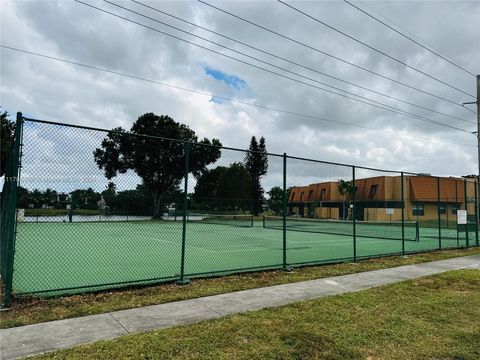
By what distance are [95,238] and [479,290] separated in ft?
42.5

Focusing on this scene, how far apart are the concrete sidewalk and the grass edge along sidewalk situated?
0.26m

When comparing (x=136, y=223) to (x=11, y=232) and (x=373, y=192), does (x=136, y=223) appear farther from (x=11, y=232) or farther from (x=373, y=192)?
(x=373, y=192)

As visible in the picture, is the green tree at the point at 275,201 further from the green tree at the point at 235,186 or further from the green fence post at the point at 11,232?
the green fence post at the point at 11,232

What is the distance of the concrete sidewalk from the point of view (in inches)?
179

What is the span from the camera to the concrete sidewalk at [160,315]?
4.55 metres

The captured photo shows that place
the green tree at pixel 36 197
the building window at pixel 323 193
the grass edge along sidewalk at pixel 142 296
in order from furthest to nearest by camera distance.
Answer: the building window at pixel 323 193 → the green tree at pixel 36 197 → the grass edge along sidewalk at pixel 142 296

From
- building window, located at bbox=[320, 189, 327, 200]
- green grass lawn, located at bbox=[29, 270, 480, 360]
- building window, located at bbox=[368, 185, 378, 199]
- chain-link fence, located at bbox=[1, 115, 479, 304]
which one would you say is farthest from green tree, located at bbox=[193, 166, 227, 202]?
building window, located at bbox=[368, 185, 378, 199]

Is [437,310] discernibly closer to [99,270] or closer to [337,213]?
[99,270]

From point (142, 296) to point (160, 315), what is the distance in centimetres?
122

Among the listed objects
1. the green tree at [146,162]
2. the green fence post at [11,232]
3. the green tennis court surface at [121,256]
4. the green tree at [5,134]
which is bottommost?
the green tennis court surface at [121,256]

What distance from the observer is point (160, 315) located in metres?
5.68

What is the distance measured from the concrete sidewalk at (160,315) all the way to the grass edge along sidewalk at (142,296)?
0.26m

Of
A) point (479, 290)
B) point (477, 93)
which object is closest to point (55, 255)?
point (479, 290)

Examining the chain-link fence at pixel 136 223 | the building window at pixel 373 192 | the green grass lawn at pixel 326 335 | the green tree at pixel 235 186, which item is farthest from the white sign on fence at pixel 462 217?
the building window at pixel 373 192
